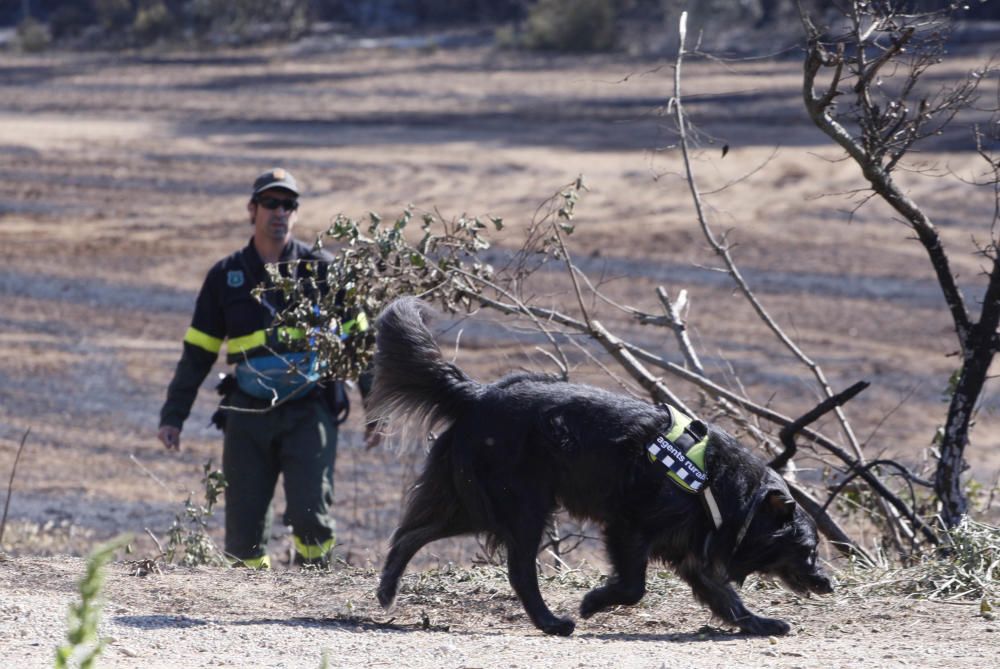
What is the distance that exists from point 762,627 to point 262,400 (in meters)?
3.02

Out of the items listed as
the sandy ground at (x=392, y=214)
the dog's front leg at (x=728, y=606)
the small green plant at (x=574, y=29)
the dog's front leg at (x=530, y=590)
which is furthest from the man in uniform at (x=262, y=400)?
the small green plant at (x=574, y=29)

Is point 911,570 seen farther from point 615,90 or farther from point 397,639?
point 615,90

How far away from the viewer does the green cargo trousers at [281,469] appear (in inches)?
284

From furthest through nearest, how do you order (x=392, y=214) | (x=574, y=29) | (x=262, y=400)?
(x=574, y=29)
(x=392, y=214)
(x=262, y=400)

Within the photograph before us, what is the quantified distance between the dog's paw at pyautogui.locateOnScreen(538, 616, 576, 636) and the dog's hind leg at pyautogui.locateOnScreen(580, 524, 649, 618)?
0.11 meters

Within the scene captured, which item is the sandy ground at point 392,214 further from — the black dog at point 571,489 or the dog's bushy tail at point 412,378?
the dog's bushy tail at point 412,378

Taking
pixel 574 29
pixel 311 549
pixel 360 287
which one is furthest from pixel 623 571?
pixel 574 29

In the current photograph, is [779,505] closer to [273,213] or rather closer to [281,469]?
[281,469]

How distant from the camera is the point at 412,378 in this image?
5.44 metres

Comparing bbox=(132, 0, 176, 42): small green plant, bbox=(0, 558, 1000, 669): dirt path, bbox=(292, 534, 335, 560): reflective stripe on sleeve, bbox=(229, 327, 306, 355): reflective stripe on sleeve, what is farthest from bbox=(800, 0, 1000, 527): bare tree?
bbox=(132, 0, 176, 42): small green plant

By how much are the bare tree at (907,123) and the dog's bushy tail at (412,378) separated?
6.76 ft

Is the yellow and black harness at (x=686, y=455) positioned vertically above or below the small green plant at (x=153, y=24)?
→ below

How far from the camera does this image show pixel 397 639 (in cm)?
512

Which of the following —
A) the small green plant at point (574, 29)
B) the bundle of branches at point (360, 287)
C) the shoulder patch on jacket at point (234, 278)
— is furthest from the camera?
the small green plant at point (574, 29)
